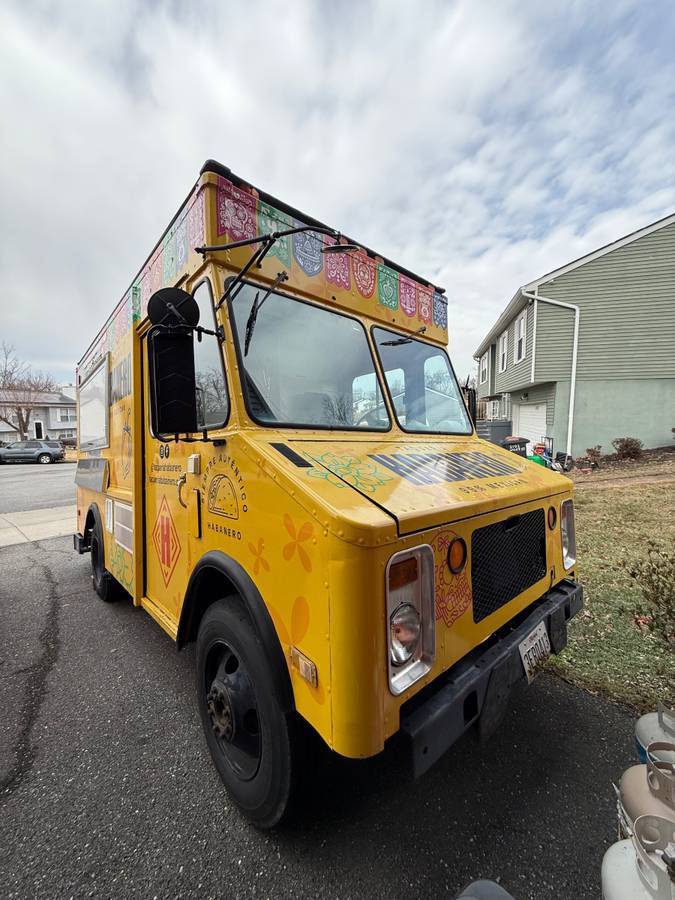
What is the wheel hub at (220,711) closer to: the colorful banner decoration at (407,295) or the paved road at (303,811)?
the paved road at (303,811)

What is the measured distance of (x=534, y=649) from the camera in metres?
2.02

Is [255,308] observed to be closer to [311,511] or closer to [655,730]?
[311,511]

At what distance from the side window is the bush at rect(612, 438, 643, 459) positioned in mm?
13572

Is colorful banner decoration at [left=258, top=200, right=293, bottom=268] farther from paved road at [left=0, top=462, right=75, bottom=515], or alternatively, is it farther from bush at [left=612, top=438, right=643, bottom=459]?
bush at [left=612, top=438, right=643, bottom=459]

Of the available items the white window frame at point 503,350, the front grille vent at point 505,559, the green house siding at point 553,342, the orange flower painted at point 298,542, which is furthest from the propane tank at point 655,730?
the white window frame at point 503,350

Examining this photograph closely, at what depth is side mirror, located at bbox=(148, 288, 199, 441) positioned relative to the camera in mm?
1866

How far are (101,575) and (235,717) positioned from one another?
3.37 m

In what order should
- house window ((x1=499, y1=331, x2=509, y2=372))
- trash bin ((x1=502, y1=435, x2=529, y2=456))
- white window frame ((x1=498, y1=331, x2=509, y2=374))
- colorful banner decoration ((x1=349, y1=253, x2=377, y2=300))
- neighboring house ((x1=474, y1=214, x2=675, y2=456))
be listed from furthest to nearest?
1. house window ((x1=499, y1=331, x2=509, y2=372))
2. white window frame ((x1=498, y1=331, x2=509, y2=374))
3. neighboring house ((x1=474, y1=214, x2=675, y2=456))
4. trash bin ((x1=502, y1=435, x2=529, y2=456))
5. colorful banner decoration ((x1=349, y1=253, x2=377, y2=300))

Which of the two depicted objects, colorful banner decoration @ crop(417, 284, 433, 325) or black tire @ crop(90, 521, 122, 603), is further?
black tire @ crop(90, 521, 122, 603)

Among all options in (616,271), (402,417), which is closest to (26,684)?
(402,417)

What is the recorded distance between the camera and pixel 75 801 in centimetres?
A: 204

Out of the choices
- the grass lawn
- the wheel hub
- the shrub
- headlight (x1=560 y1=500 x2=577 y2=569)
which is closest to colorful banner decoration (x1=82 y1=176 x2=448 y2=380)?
headlight (x1=560 y1=500 x2=577 y2=569)

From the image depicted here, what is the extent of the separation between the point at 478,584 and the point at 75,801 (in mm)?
2199

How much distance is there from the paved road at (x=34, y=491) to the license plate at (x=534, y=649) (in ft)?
40.1
